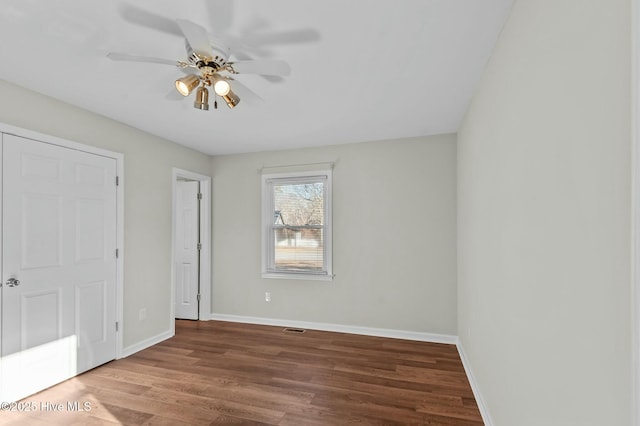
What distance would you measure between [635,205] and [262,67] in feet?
5.83

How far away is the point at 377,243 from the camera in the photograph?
4.19 m

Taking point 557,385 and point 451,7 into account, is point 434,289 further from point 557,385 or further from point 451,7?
point 451,7

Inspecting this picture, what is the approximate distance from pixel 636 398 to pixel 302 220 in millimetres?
3963

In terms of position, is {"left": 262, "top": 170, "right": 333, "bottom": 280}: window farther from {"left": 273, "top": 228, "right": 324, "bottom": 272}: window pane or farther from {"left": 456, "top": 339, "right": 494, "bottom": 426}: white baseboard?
{"left": 456, "top": 339, "right": 494, "bottom": 426}: white baseboard

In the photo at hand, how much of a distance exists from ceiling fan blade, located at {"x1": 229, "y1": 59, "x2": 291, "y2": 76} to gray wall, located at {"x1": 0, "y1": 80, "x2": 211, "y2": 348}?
2.08 m

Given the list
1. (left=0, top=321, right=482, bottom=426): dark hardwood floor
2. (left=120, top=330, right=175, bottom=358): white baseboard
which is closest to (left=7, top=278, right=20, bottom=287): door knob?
(left=0, top=321, right=482, bottom=426): dark hardwood floor

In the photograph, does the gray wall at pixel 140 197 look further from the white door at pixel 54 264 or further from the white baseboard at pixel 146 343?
the white door at pixel 54 264

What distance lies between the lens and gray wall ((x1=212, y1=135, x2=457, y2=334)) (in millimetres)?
3965

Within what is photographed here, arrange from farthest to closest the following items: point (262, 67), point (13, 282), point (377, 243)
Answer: point (377, 243), point (13, 282), point (262, 67)

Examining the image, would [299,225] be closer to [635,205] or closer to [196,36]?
[196,36]

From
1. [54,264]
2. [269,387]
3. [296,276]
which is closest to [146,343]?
[54,264]

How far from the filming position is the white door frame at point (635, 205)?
70cm

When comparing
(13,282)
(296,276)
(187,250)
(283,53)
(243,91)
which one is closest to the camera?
(283,53)

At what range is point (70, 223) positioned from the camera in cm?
298
